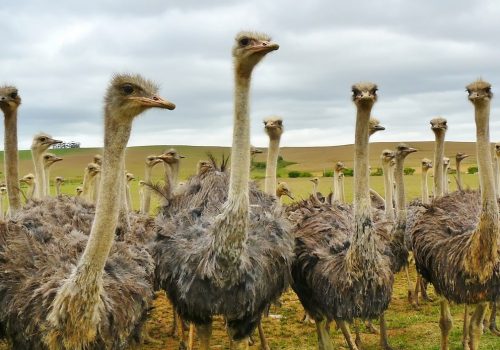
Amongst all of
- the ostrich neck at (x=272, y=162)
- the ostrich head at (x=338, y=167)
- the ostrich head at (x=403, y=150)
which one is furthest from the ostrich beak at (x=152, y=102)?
the ostrich head at (x=338, y=167)

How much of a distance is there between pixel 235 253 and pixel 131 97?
1543 mm

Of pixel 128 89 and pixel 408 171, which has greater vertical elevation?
pixel 408 171

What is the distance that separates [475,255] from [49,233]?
341 cm

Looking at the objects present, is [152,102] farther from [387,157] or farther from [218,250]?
[387,157]

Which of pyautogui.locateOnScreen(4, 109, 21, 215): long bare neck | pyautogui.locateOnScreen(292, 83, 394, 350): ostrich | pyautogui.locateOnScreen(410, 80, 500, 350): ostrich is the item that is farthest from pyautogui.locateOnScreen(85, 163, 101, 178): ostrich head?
pyautogui.locateOnScreen(410, 80, 500, 350): ostrich

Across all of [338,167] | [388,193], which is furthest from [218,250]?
[338,167]

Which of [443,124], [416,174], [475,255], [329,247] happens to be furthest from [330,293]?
[416,174]

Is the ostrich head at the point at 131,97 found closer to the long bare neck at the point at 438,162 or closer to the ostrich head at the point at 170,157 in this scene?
the ostrich head at the point at 170,157

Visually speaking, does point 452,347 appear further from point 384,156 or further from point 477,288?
point 384,156

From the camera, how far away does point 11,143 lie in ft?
20.7

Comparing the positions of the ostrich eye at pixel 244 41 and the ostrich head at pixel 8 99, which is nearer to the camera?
the ostrich eye at pixel 244 41

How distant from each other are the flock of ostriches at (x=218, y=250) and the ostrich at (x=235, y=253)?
0.01 m

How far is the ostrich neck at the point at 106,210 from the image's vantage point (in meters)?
3.76

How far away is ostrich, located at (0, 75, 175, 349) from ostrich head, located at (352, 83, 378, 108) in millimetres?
2308
